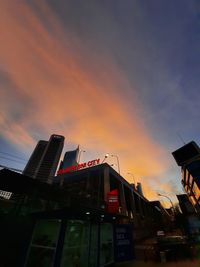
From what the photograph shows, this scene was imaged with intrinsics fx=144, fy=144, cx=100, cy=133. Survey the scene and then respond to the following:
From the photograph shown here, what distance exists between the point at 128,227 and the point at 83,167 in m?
25.9

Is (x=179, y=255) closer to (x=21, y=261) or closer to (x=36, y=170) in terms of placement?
(x=21, y=261)

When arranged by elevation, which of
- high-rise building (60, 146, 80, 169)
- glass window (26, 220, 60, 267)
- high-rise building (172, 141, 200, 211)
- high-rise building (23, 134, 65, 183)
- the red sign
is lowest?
glass window (26, 220, 60, 267)

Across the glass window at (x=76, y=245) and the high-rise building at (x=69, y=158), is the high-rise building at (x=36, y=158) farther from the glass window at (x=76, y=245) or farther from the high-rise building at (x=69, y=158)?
the glass window at (x=76, y=245)

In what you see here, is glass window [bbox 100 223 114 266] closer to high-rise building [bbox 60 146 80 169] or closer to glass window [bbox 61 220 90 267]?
glass window [bbox 61 220 90 267]

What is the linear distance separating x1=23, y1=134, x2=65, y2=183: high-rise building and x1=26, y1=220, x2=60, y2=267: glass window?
8829cm

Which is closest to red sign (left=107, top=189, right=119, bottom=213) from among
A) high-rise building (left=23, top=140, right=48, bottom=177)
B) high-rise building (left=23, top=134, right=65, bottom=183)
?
high-rise building (left=23, top=134, right=65, bottom=183)

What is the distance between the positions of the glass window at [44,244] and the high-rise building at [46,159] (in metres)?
88.3

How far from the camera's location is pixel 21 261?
1077 centimetres

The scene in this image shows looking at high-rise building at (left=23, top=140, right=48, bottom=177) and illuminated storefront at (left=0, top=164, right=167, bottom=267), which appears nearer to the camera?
illuminated storefront at (left=0, top=164, right=167, bottom=267)

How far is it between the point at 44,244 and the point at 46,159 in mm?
105392

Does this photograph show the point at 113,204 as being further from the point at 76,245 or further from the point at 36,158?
the point at 36,158

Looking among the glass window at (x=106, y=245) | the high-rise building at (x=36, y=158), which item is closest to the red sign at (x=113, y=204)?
the glass window at (x=106, y=245)

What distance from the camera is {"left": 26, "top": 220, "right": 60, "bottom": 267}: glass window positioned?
1080cm

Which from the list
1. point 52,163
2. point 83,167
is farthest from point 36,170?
point 83,167
